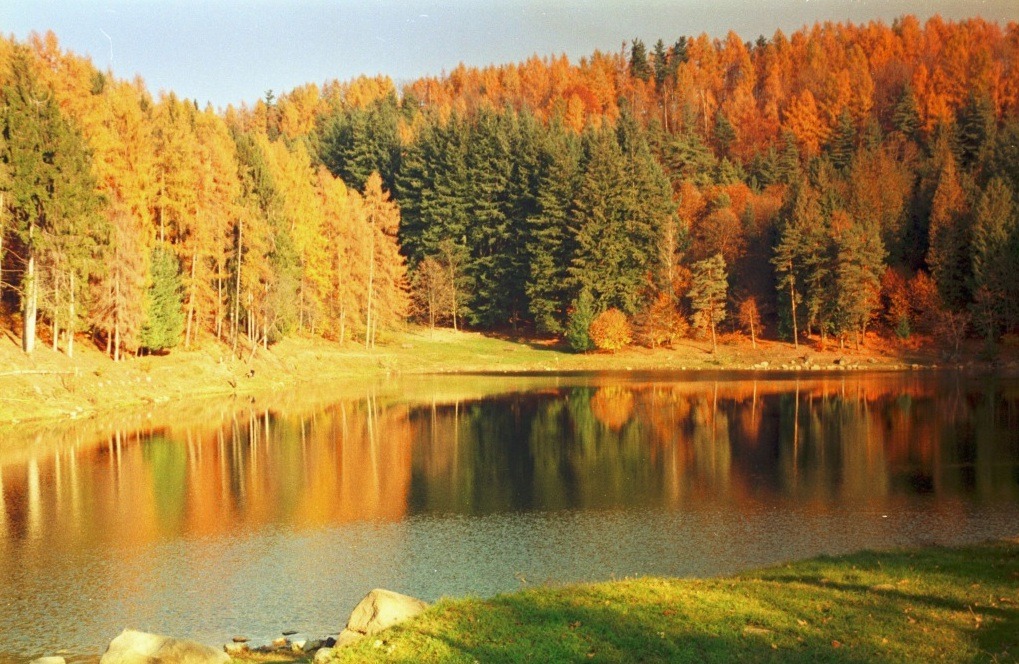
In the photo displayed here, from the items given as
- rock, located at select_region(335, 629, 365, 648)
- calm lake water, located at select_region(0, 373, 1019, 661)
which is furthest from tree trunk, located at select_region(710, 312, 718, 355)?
A: rock, located at select_region(335, 629, 365, 648)

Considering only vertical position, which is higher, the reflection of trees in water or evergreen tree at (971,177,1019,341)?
evergreen tree at (971,177,1019,341)

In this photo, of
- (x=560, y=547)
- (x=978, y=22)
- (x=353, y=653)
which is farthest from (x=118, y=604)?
(x=978, y=22)

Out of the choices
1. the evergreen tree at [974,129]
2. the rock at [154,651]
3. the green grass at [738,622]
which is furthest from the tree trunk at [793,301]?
the rock at [154,651]

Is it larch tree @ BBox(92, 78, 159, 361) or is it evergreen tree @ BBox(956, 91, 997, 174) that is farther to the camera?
evergreen tree @ BBox(956, 91, 997, 174)

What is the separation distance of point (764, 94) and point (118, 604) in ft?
478

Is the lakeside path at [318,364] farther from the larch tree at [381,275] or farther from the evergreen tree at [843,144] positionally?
the evergreen tree at [843,144]

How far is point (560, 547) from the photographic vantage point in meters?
23.5

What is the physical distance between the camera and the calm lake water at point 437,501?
2027cm

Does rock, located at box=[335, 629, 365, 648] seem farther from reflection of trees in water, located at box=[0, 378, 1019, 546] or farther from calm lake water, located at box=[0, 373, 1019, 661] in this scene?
reflection of trees in water, located at box=[0, 378, 1019, 546]

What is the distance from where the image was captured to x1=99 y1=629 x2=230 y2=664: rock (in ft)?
44.2

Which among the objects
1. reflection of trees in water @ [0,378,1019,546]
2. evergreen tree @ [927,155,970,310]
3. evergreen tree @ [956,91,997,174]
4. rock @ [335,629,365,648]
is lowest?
reflection of trees in water @ [0,378,1019,546]

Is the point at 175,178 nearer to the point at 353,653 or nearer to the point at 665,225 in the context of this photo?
the point at 665,225

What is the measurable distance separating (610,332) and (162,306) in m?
41.5

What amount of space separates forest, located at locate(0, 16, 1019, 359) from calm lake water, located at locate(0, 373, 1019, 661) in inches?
618
